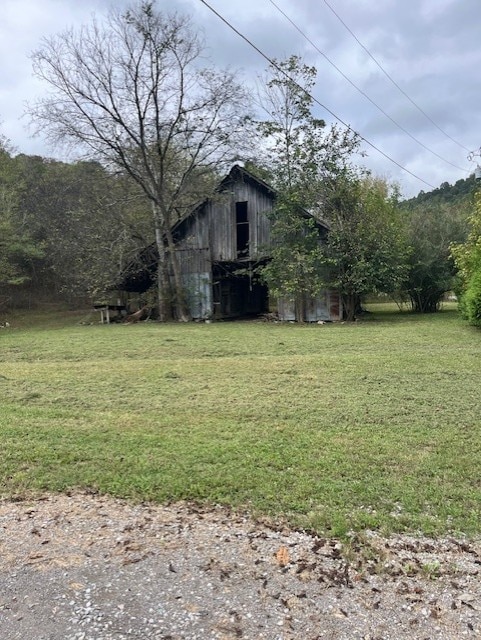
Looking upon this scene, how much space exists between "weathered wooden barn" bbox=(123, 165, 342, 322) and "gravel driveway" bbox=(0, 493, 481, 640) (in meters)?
15.2

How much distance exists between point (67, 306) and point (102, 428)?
22428mm

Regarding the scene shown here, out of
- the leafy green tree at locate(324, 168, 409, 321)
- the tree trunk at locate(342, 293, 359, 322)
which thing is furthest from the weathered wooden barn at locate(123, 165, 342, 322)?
the leafy green tree at locate(324, 168, 409, 321)

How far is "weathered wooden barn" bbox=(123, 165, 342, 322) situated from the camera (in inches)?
701

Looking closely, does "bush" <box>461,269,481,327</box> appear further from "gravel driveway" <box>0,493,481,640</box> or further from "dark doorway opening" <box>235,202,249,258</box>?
"gravel driveway" <box>0,493,481,640</box>

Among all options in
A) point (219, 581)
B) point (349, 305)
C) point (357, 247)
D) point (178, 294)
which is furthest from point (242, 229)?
point (219, 581)

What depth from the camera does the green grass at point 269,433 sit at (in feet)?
10.4

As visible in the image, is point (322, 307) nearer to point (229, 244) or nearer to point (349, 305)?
point (349, 305)

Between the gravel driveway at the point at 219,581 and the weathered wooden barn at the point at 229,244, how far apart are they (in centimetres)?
1517

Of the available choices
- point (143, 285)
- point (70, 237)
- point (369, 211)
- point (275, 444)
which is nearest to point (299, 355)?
point (275, 444)

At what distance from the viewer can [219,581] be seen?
7.47 feet

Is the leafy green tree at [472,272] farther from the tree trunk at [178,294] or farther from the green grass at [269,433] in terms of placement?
the tree trunk at [178,294]

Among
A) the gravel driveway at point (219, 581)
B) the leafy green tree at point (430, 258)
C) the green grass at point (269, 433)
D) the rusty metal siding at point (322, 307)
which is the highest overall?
the leafy green tree at point (430, 258)

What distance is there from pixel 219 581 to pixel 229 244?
1695cm

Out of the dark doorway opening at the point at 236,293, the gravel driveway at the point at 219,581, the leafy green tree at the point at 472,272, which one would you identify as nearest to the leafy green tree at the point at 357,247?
the leafy green tree at the point at 472,272
